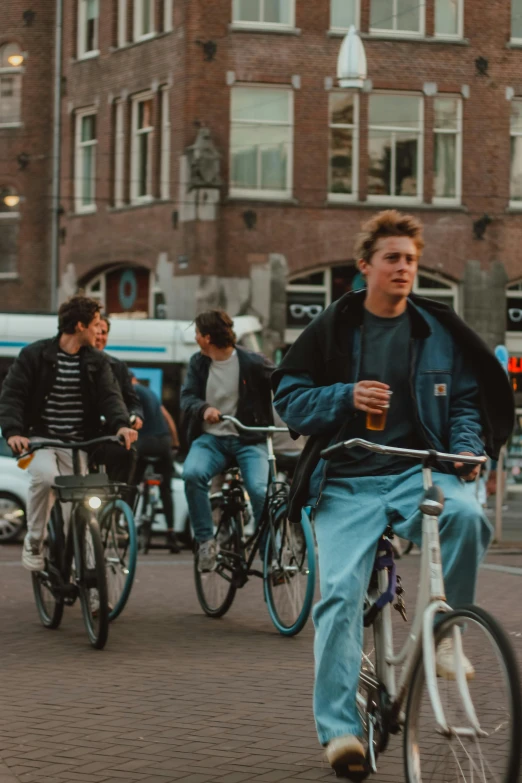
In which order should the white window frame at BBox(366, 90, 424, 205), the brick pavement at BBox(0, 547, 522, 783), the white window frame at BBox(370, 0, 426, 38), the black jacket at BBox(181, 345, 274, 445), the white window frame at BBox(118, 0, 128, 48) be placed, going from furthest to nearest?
the white window frame at BBox(118, 0, 128, 48)
the white window frame at BBox(366, 90, 424, 205)
the white window frame at BBox(370, 0, 426, 38)
the black jacket at BBox(181, 345, 274, 445)
the brick pavement at BBox(0, 547, 522, 783)

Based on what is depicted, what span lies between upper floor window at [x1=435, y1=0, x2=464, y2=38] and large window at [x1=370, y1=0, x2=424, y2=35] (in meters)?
0.39

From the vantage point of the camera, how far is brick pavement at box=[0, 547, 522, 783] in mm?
4793

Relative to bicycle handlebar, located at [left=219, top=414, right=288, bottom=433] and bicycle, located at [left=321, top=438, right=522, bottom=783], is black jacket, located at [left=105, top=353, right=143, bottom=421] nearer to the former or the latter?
bicycle handlebar, located at [left=219, top=414, right=288, bottom=433]

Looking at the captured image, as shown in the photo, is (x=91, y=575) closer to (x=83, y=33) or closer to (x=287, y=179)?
Answer: (x=287, y=179)

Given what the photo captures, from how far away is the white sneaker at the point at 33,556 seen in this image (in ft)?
26.5

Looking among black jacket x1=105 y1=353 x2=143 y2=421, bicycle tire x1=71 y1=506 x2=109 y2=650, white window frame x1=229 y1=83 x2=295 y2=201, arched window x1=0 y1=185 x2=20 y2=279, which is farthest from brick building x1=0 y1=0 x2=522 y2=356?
bicycle tire x1=71 y1=506 x2=109 y2=650

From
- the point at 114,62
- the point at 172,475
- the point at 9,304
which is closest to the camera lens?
the point at 172,475

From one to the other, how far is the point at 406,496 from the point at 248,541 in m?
4.05

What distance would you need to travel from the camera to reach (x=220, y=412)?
8539 mm

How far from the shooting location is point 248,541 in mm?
8352

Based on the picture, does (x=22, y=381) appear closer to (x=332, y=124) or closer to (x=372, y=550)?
(x=372, y=550)

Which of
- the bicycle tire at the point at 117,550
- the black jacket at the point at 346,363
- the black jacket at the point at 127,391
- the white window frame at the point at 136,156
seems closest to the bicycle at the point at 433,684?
the black jacket at the point at 346,363

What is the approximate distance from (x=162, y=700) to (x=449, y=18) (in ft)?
83.7

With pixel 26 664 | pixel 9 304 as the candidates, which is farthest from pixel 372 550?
pixel 9 304
